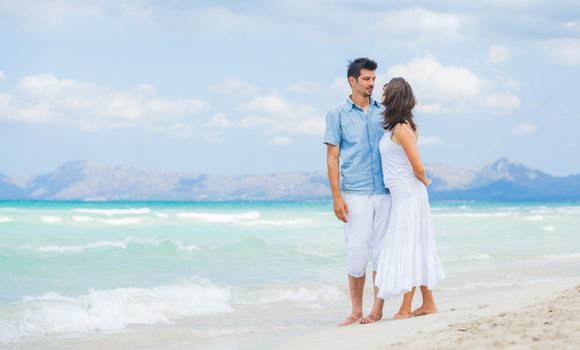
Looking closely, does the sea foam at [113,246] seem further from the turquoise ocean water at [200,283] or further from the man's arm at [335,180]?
the man's arm at [335,180]

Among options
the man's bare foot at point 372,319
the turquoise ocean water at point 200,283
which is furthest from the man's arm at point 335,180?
the turquoise ocean water at point 200,283

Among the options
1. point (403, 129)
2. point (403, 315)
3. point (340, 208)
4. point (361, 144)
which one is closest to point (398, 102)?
point (403, 129)

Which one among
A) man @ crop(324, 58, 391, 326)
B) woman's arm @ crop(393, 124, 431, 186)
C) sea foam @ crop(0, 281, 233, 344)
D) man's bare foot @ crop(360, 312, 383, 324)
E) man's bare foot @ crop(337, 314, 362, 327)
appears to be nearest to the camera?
woman's arm @ crop(393, 124, 431, 186)

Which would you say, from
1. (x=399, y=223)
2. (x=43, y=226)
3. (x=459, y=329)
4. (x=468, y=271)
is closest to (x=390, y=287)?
(x=399, y=223)

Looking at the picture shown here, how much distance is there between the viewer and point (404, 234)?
575 cm

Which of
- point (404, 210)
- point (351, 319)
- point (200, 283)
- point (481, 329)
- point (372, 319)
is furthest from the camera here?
point (200, 283)

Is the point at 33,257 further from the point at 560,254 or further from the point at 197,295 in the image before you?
the point at 560,254

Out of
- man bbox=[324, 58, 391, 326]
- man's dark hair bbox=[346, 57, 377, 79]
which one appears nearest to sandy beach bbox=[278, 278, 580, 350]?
man bbox=[324, 58, 391, 326]

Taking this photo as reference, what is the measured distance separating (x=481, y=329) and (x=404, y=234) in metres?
1.24

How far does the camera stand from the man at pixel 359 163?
230 inches

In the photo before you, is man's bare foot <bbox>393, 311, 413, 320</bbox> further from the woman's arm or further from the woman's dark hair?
the woman's dark hair

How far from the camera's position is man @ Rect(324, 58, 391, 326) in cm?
584

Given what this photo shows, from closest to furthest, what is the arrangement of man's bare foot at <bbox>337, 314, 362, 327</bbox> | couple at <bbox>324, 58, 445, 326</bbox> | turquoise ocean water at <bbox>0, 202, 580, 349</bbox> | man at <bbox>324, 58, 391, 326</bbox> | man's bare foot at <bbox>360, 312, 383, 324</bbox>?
1. couple at <bbox>324, 58, 445, 326</bbox>
2. man at <bbox>324, 58, 391, 326</bbox>
3. man's bare foot at <bbox>360, 312, 383, 324</bbox>
4. man's bare foot at <bbox>337, 314, 362, 327</bbox>
5. turquoise ocean water at <bbox>0, 202, 580, 349</bbox>

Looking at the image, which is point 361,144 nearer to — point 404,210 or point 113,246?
point 404,210
